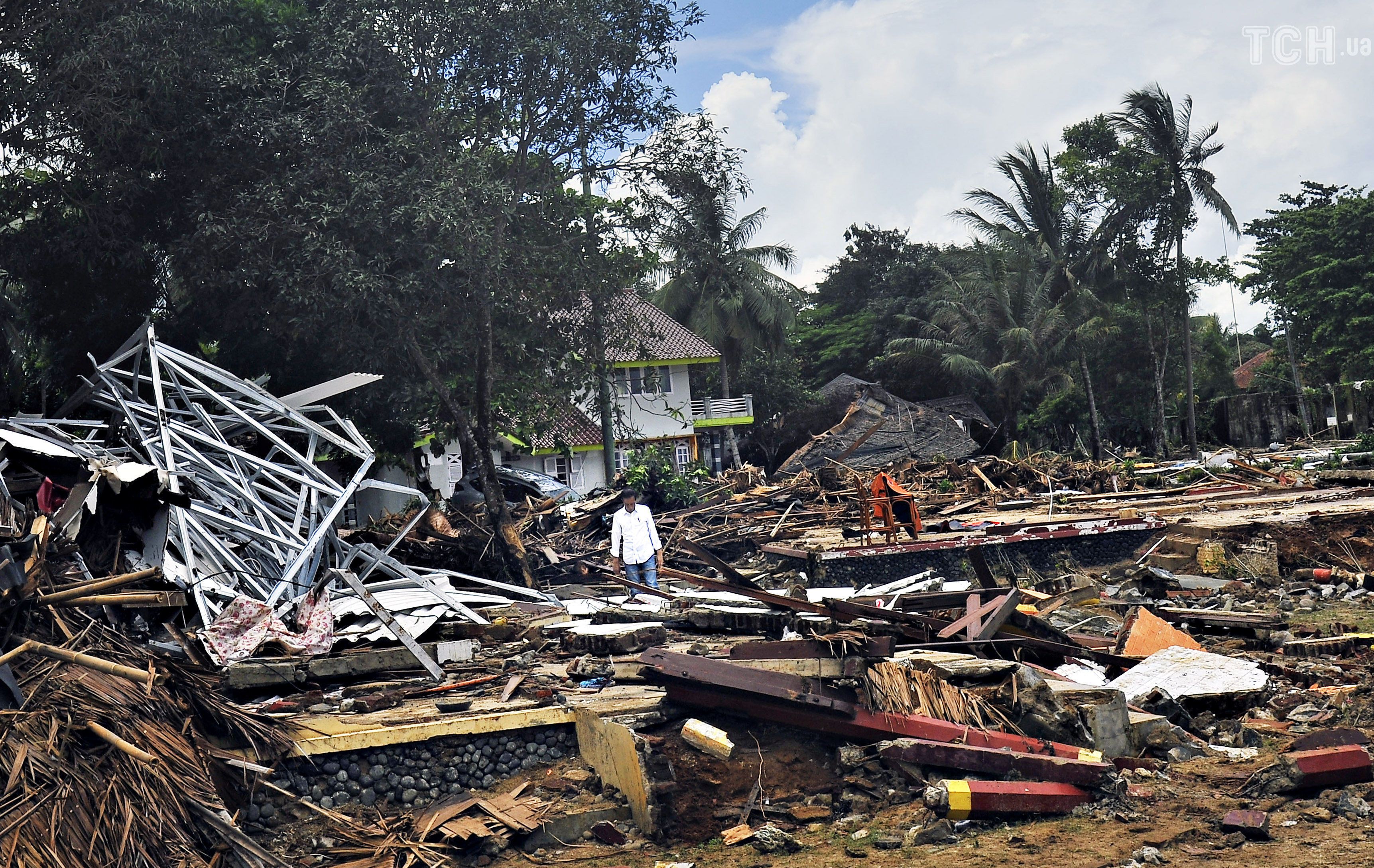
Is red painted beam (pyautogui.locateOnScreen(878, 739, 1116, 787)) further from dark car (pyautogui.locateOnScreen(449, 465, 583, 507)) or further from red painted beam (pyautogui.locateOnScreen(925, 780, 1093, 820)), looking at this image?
dark car (pyautogui.locateOnScreen(449, 465, 583, 507))

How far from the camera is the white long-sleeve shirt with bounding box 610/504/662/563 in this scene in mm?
12484

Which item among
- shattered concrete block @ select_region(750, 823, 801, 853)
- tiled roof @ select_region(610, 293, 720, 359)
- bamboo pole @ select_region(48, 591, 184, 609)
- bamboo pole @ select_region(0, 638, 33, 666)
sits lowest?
shattered concrete block @ select_region(750, 823, 801, 853)

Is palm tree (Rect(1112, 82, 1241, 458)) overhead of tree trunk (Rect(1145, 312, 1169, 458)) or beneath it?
overhead

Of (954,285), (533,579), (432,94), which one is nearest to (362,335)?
(432,94)

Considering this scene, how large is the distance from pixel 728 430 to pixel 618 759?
118 ft

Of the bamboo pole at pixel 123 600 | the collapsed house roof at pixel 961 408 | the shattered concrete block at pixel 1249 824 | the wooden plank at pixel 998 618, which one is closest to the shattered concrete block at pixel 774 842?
the shattered concrete block at pixel 1249 824

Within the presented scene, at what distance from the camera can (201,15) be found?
50.3 ft

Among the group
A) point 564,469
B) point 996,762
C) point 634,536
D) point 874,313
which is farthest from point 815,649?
point 874,313

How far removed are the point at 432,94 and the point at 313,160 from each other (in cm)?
204

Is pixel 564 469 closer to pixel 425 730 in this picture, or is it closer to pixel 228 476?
pixel 228 476

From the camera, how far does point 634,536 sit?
12.5 metres

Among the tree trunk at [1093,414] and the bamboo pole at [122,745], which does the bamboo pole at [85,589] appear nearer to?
the bamboo pole at [122,745]

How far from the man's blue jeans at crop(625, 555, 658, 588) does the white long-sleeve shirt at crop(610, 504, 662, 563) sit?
0.08 m

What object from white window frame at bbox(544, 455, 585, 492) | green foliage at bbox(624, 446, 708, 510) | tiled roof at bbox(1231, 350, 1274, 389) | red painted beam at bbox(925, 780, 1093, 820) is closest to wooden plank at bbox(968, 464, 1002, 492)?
green foliage at bbox(624, 446, 708, 510)
